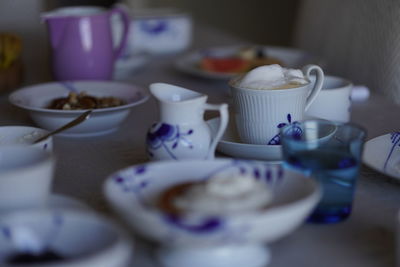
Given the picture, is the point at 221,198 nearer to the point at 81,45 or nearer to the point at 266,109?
the point at 266,109

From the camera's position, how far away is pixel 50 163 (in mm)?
659

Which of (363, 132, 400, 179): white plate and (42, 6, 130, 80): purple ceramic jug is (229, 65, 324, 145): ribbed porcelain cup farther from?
(42, 6, 130, 80): purple ceramic jug

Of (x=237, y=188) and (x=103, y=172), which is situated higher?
(x=237, y=188)

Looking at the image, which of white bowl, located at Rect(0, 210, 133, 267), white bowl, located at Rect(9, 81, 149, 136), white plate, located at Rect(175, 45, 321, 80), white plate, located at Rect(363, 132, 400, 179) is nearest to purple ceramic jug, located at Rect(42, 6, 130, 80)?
white bowl, located at Rect(9, 81, 149, 136)

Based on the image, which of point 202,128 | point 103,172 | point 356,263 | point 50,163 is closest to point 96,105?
point 103,172

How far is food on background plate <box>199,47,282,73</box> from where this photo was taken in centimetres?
155

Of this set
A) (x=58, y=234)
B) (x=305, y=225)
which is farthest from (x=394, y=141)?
(x=58, y=234)

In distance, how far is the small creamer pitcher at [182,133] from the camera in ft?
2.70

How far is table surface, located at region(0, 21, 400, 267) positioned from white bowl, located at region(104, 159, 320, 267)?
0.05 meters

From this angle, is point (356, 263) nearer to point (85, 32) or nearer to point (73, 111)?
point (73, 111)

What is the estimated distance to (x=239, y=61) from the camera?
5.24 ft

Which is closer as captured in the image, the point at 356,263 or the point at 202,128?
the point at 356,263

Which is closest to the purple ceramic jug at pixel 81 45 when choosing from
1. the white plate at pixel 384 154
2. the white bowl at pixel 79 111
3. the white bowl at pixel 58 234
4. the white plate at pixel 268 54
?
the white bowl at pixel 79 111

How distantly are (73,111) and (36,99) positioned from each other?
17 cm
